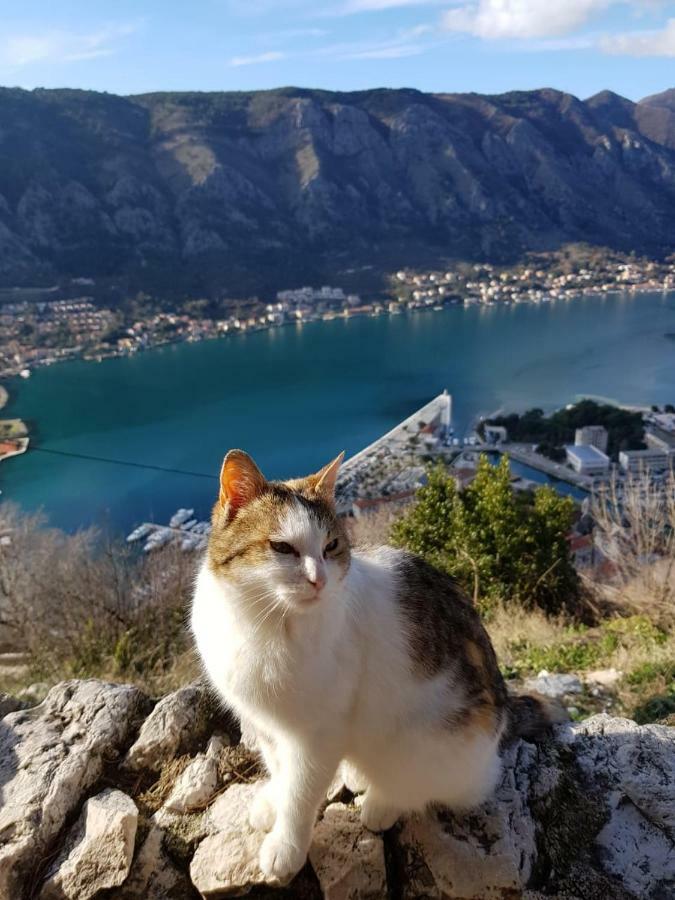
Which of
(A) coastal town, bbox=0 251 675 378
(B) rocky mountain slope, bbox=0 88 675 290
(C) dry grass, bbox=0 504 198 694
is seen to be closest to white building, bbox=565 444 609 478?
(C) dry grass, bbox=0 504 198 694

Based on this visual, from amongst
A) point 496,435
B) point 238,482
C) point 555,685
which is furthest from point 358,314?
point 238,482

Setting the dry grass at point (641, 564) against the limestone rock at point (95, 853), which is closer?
the limestone rock at point (95, 853)

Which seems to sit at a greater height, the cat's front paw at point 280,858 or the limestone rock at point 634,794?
the cat's front paw at point 280,858

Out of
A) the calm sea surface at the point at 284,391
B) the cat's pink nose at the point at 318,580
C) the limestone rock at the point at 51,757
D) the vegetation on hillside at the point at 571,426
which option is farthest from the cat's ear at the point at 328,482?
the vegetation on hillside at the point at 571,426

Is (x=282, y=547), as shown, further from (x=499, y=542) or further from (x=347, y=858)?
(x=499, y=542)

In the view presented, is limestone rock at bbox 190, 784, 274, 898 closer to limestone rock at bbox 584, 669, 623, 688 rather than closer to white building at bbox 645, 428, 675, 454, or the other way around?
limestone rock at bbox 584, 669, 623, 688

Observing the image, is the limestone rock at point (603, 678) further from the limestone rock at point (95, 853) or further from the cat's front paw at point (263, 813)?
the limestone rock at point (95, 853)

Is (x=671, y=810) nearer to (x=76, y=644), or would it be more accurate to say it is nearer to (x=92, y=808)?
(x=92, y=808)
